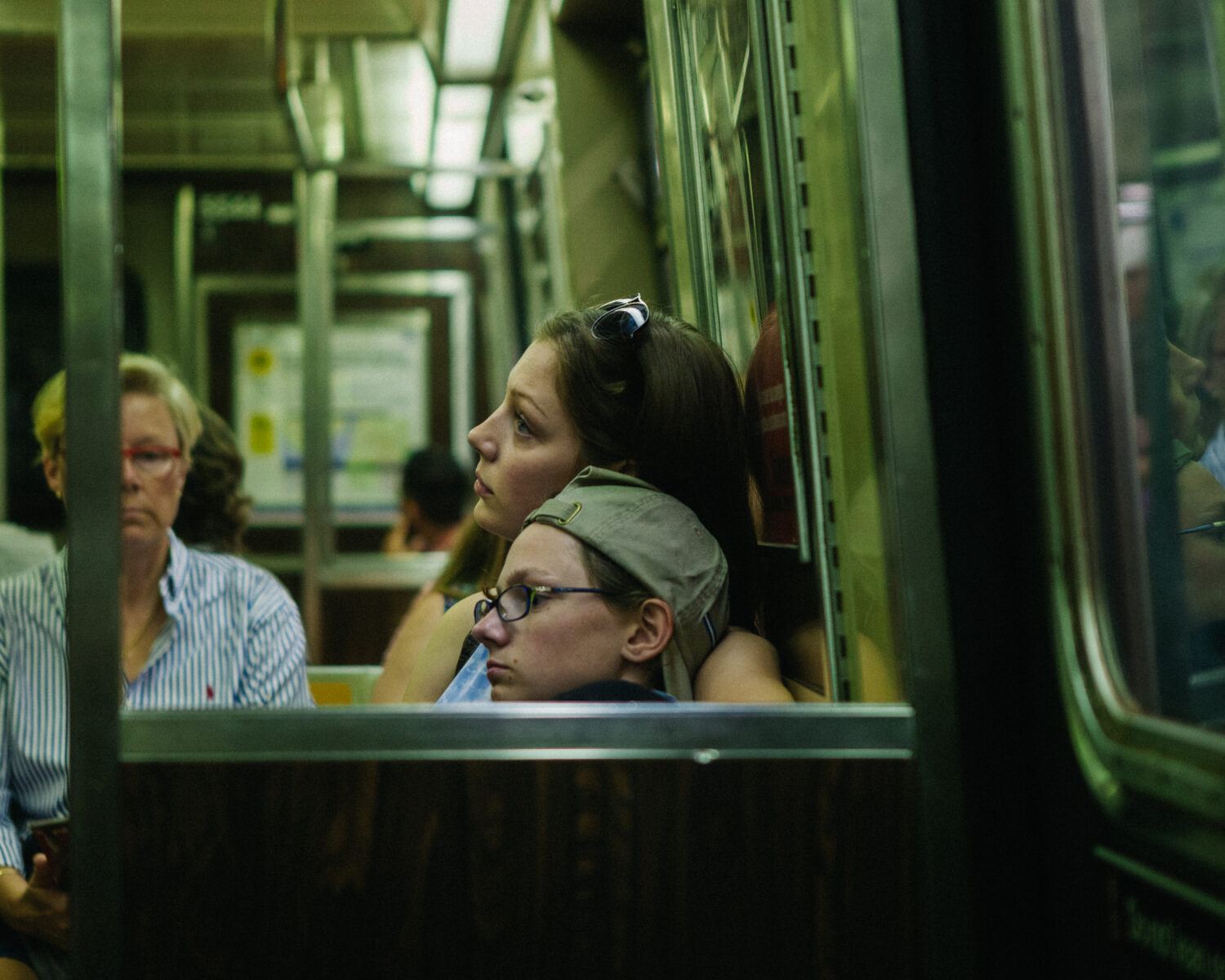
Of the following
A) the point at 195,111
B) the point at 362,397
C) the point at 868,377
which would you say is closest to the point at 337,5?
the point at 195,111

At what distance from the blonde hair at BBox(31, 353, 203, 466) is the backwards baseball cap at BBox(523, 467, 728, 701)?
3.94 ft

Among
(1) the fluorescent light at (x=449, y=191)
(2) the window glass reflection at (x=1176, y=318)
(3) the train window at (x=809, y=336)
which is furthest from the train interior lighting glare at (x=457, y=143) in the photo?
(2) the window glass reflection at (x=1176, y=318)

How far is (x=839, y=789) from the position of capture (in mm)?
1058

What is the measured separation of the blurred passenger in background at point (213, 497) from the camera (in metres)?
2.61

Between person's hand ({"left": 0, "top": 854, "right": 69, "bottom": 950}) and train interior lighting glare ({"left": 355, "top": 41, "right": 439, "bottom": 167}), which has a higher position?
train interior lighting glare ({"left": 355, "top": 41, "right": 439, "bottom": 167})

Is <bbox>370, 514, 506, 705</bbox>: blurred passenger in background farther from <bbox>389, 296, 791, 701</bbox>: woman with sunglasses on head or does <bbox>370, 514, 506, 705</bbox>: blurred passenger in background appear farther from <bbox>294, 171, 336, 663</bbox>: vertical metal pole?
<bbox>294, 171, 336, 663</bbox>: vertical metal pole

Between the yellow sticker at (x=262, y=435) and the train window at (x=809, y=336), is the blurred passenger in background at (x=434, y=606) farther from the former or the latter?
the yellow sticker at (x=262, y=435)

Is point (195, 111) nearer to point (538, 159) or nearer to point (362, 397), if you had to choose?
point (362, 397)

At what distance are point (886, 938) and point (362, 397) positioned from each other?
518cm

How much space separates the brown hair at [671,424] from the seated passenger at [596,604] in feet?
0.50

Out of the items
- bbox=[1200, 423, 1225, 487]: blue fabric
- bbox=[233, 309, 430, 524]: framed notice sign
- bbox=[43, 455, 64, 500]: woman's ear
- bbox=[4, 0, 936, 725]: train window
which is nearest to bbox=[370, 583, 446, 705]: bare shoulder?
bbox=[43, 455, 64, 500]: woman's ear

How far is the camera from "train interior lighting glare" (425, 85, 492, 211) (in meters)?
4.53

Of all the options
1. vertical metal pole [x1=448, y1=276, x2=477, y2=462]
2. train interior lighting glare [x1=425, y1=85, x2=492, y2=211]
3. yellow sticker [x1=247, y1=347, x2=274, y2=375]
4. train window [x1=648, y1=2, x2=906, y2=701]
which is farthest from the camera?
vertical metal pole [x1=448, y1=276, x2=477, y2=462]

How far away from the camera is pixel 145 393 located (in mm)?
2244
